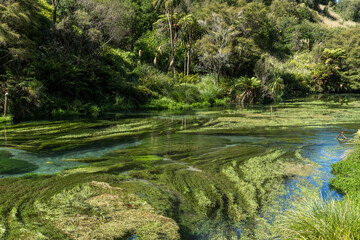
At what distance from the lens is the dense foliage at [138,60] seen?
13188 mm

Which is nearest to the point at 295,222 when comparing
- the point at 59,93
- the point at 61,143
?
the point at 61,143

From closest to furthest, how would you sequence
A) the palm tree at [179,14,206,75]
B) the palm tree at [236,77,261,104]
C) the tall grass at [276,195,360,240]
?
the tall grass at [276,195,360,240] < the palm tree at [236,77,261,104] < the palm tree at [179,14,206,75]

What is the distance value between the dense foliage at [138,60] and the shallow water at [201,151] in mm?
4230

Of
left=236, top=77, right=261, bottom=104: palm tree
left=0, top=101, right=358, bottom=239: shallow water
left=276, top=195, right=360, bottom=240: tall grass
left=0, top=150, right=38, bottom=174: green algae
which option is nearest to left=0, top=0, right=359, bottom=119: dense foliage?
left=236, top=77, right=261, bottom=104: palm tree

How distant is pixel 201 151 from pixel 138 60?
19.6m

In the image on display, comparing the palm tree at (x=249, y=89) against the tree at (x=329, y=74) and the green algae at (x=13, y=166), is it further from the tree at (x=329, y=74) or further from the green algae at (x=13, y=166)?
the green algae at (x=13, y=166)

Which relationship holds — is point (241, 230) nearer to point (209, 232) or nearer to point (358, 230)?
point (209, 232)

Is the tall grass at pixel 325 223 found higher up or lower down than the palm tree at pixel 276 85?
lower down

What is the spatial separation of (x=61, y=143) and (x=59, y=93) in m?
7.39

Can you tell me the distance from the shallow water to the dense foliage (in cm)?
423

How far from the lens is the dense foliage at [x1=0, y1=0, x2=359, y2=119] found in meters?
13.2

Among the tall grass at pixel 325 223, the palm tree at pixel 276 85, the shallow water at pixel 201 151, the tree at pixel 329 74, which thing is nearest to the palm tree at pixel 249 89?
the palm tree at pixel 276 85

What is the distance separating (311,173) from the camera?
511cm

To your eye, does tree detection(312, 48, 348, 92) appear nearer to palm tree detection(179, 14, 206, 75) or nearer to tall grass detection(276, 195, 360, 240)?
palm tree detection(179, 14, 206, 75)
